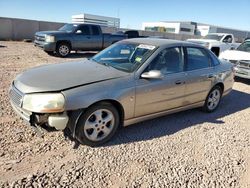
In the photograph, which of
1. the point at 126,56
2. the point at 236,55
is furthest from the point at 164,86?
the point at 236,55

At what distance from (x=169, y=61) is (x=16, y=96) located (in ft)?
8.48

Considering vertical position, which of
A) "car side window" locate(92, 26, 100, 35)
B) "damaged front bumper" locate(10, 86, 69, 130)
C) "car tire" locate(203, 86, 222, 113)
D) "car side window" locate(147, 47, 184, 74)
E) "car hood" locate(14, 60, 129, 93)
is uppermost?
"car side window" locate(92, 26, 100, 35)

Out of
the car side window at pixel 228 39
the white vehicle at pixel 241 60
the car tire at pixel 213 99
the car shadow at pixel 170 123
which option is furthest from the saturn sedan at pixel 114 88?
the car side window at pixel 228 39

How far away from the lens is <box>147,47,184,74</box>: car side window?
13.7ft

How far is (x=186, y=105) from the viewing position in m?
4.87

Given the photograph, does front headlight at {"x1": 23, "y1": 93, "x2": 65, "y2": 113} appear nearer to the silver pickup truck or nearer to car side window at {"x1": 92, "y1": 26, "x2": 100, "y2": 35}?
the silver pickup truck

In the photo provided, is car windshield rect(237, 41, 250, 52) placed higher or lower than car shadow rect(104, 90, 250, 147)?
higher

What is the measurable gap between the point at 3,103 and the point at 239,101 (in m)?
5.79

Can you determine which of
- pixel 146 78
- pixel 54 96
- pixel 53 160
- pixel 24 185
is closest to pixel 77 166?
pixel 53 160

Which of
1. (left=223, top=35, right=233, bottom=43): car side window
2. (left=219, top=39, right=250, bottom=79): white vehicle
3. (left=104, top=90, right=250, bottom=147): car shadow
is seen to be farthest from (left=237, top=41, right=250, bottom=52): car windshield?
(left=223, top=35, right=233, bottom=43): car side window

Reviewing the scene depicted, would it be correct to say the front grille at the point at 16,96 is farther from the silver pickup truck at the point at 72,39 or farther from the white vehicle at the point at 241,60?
the silver pickup truck at the point at 72,39

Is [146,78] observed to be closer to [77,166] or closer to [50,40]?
[77,166]

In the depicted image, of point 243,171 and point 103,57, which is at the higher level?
point 103,57

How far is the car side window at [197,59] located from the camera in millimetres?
4773
